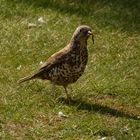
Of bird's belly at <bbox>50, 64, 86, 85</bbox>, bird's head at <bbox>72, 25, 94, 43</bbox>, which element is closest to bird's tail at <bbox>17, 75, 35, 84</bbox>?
bird's belly at <bbox>50, 64, 86, 85</bbox>

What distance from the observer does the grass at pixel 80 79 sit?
8.74 meters

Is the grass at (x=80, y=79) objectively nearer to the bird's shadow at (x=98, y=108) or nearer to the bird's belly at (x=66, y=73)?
the bird's shadow at (x=98, y=108)

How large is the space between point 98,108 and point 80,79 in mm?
1063

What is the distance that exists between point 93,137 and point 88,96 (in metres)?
1.36

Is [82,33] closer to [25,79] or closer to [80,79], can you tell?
[25,79]

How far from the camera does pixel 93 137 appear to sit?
8.50 m

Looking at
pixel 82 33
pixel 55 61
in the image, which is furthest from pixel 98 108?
pixel 82 33

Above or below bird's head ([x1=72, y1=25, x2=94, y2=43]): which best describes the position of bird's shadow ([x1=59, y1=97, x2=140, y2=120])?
below

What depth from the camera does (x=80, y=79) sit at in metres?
10.3

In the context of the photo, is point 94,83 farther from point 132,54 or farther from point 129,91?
point 132,54

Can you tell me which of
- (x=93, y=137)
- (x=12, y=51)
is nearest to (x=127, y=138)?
(x=93, y=137)

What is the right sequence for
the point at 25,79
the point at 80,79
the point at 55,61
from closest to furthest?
the point at 55,61 → the point at 25,79 → the point at 80,79

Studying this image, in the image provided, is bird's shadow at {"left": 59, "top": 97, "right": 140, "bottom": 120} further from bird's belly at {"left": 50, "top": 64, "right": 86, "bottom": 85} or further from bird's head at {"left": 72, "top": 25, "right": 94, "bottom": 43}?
bird's head at {"left": 72, "top": 25, "right": 94, "bottom": 43}

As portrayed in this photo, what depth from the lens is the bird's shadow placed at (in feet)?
30.3
